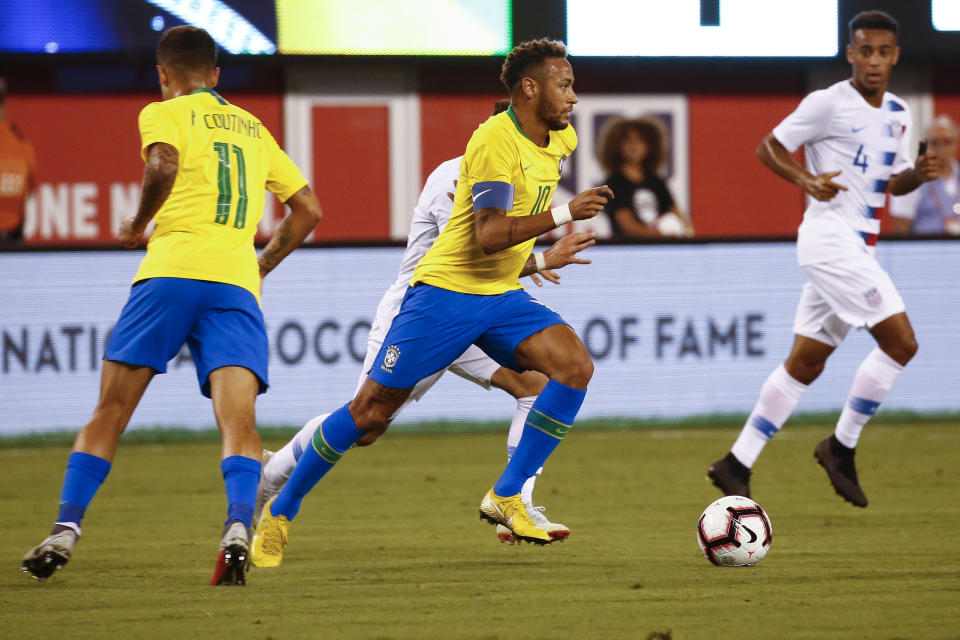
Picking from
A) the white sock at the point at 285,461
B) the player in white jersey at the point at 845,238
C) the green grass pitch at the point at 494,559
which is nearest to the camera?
the green grass pitch at the point at 494,559

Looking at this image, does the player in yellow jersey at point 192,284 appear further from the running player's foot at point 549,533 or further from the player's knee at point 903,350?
the player's knee at point 903,350

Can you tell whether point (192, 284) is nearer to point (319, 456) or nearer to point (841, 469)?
point (319, 456)

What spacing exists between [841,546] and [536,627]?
208 centimetres

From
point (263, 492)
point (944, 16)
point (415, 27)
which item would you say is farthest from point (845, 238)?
point (944, 16)

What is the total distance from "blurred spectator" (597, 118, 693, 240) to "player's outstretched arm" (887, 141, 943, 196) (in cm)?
718

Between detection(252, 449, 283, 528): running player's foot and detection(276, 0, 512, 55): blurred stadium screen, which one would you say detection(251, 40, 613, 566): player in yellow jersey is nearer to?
detection(252, 449, 283, 528): running player's foot

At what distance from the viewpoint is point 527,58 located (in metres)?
6.05

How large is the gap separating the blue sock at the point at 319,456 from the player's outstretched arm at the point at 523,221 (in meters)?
0.87

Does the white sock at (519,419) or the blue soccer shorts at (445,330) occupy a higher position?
the blue soccer shorts at (445,330)

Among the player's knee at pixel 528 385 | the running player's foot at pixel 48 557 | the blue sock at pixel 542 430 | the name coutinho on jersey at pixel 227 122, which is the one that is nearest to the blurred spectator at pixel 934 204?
the player's knee at pixel 528 385

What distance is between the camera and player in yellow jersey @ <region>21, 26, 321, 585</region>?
5.41 m

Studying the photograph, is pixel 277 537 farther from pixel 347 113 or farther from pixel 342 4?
pixel 347 113

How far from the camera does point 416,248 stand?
687 cm

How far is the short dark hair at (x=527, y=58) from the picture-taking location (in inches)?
238
